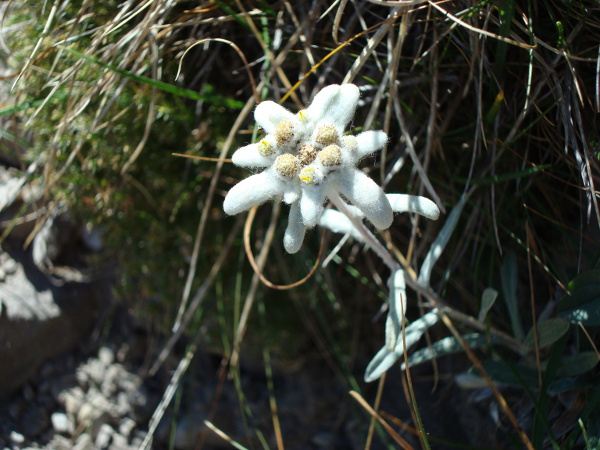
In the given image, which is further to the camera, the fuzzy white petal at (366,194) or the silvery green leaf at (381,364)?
the silvery green leaf at (381,364)

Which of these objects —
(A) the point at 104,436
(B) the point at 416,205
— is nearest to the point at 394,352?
(B) the point at 416,205

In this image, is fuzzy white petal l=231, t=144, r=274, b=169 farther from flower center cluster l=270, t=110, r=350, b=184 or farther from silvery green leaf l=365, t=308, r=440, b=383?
silvery green leaf l=365, t=308, r=440, b=383

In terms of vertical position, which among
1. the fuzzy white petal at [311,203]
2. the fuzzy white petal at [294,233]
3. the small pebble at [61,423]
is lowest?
the small pebble at [61,423]

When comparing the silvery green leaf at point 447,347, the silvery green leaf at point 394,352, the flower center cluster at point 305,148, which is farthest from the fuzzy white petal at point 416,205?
the silvery green leaf at point 447,347

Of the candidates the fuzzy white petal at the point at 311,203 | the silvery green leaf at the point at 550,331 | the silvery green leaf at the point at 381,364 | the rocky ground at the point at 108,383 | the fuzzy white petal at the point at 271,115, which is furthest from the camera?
the rocky ground at the point at 108,383

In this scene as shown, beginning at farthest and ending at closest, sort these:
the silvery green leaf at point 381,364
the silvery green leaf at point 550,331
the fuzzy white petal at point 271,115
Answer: the silvery green leaf at point 381,364, the silvery green leaf at point 550,331, the fuzzy white petal at point 271,115

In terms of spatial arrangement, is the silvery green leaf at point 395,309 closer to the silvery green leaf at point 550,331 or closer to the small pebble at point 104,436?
the silvery green leaf at point 550,331
